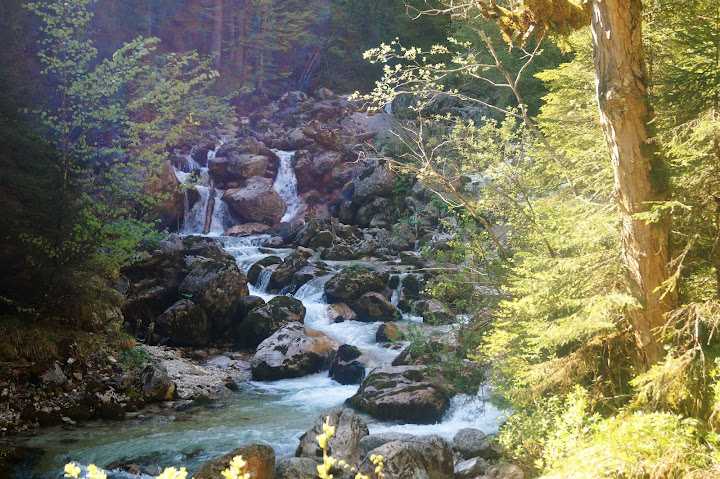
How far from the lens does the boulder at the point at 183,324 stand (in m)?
12.7

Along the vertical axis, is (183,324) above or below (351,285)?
below

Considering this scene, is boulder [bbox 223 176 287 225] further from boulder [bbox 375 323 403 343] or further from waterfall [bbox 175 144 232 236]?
boulder [bbox 375 323 403 343]

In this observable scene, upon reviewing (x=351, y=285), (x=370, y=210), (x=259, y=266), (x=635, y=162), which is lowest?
(x=351, y=285)

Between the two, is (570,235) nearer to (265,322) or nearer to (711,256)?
(711,256)

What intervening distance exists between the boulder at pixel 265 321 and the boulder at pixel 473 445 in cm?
682

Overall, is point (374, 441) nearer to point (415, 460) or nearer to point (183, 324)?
point (415, 460)

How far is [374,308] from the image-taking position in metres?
13.9

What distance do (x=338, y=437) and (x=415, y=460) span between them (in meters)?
1.49

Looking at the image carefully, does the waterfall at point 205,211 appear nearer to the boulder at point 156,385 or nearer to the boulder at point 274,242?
the boulder at point 274,242

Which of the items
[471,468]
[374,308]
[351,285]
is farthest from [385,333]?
[471,468]

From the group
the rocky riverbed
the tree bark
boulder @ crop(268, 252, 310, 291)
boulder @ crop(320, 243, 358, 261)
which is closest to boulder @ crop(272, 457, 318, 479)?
the rocky riverbed

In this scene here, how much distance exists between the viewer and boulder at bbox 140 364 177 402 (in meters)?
9.16

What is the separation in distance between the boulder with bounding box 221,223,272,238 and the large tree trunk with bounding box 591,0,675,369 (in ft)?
62.0

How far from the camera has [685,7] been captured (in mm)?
4320
